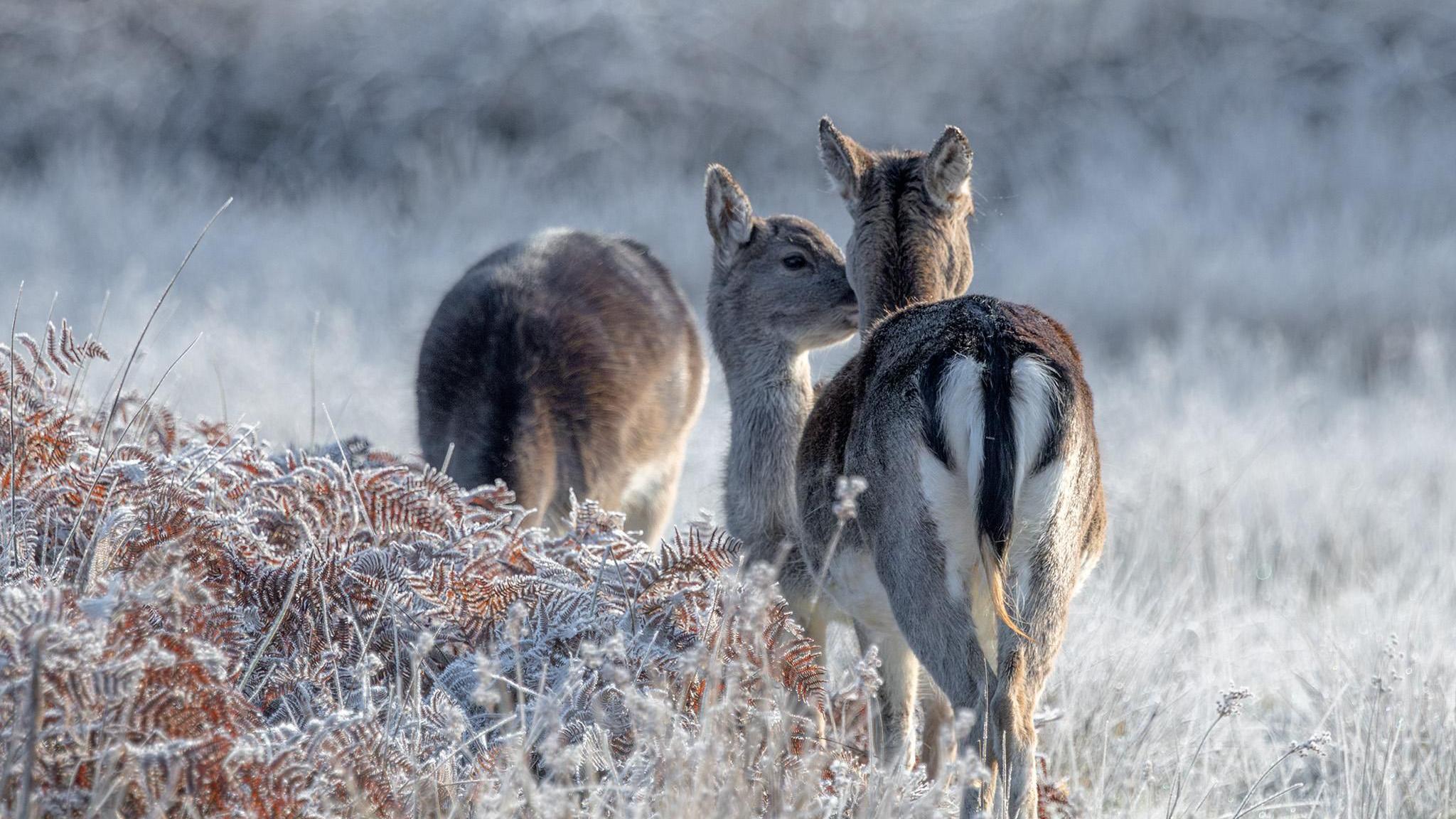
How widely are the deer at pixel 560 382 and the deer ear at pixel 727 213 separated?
1.08 meters

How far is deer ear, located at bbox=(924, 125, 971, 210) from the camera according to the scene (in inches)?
166

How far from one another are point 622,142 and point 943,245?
12.0 metres

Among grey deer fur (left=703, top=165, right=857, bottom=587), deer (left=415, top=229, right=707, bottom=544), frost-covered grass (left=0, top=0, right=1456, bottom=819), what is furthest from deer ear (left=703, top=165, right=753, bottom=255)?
frost-covered grass (left=0, top=0, right=1456, bottom=819)

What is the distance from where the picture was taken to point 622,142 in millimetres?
16047

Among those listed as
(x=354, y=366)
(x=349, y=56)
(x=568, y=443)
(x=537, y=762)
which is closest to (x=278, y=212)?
(x=349, y=56)

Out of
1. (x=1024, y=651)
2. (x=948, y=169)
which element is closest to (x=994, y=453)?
(x=1024, y=651)

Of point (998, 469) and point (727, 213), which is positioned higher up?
point (727, 213)

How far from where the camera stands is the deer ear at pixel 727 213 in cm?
498

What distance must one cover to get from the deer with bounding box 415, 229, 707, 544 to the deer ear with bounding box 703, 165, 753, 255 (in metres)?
1.08

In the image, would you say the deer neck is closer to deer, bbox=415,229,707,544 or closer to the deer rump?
deer, bbox=415,229,707,544

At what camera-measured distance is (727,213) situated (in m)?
5.08

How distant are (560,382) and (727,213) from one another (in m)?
1.20

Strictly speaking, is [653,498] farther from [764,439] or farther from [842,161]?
[842,161]

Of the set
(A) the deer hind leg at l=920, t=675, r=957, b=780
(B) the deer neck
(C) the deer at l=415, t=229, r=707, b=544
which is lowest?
(A) the deer hind leg at l=920, t=675, r=957, b=780
